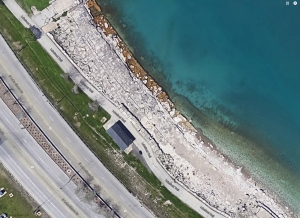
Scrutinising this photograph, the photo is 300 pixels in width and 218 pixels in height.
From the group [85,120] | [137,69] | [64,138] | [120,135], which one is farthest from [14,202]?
[137,69]

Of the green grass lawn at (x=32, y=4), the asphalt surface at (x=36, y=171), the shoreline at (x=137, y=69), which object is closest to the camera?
the asphalt surface at (x=36, y=171)

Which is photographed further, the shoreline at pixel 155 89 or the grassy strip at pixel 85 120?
the shoreline at pixel 155 89

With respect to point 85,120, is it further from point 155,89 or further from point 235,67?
point 235,67

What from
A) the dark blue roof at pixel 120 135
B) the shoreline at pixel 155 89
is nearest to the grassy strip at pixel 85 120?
the dark blue roof at pixel 120 135

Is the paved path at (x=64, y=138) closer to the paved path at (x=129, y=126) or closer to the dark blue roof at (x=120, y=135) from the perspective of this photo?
the dark blue roof at (x=120, y=135)

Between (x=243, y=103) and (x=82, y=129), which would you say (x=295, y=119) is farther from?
(x=82, y=129)

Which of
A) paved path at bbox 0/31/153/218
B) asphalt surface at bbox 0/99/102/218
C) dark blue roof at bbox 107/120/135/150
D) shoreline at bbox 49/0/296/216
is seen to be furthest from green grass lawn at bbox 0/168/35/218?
shoreline at bbox 49/0/296/216

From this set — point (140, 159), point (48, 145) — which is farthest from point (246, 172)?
point (48, 145)
